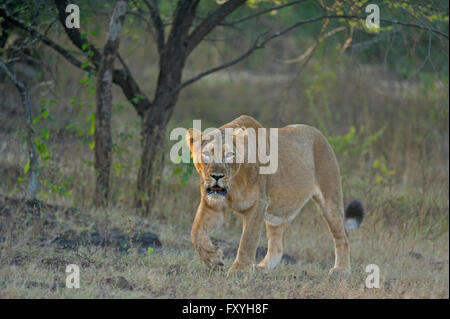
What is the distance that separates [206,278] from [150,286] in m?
0.55

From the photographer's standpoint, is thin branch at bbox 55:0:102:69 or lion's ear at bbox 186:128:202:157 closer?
lion's ear at bbox 186:128:202:157

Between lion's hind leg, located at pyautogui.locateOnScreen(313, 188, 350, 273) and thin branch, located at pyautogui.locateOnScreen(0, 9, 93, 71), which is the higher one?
thin branch, located at pyautogui.locateOnScreen(0, 9, 93, 71)

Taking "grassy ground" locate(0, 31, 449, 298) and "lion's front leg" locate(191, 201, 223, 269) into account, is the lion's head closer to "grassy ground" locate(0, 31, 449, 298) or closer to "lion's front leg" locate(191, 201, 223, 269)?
"lion's front leg" locate(191, 201, 223, 269)

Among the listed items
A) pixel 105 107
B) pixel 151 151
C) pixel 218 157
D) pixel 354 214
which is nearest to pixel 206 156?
pixel 218 157

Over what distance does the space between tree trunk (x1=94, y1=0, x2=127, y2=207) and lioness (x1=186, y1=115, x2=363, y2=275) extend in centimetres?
246

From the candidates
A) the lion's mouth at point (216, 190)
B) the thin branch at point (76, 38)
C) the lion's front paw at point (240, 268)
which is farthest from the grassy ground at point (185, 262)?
the thin branch at point (76, 38)

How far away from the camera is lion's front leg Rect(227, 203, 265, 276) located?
594cm

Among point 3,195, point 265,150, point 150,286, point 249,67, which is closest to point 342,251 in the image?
point 265,150

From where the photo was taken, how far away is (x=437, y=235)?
373 inches

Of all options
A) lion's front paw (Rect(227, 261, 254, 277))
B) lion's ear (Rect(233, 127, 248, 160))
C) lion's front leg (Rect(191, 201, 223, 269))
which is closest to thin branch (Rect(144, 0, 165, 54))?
lion's ear (Rect(233, 127, 248, 160))

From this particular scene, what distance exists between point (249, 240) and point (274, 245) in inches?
54.6

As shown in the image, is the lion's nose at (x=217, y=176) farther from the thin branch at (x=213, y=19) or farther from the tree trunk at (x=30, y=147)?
→ the thin branch at (x=213, y=19)

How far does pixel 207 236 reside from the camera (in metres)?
5.90

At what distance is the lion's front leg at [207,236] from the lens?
5871 mm
